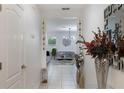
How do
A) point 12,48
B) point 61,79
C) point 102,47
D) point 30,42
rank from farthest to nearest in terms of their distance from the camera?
point 61,79
point 30,42
point 12,48
point 102,47

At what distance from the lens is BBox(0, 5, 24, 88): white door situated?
183 centimetres

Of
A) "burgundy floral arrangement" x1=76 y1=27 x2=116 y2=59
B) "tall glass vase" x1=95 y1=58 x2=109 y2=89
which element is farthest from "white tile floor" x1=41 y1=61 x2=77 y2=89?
"burgundy floral arrangement" x1=76 y1=27 x2=116 y2=59

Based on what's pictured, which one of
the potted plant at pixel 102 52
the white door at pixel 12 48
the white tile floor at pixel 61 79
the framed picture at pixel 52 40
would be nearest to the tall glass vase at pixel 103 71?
the potted plant at pixel 102 52

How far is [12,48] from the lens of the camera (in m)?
2.05

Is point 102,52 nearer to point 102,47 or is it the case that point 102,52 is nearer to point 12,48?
point 102,47

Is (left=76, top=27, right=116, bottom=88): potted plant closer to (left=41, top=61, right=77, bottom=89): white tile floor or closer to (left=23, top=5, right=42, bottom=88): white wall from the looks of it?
(left=41, top=61, right=77, bottom=89): white tile floor

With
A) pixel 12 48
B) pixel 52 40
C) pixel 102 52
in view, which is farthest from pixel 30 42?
pixel 52 40

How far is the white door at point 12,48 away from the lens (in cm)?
183

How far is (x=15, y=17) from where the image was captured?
215 cm

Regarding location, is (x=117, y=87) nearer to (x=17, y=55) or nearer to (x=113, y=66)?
(x=113, y=66)

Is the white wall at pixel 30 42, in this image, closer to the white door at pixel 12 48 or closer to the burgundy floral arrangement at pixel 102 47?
the white door at pixel 12 48

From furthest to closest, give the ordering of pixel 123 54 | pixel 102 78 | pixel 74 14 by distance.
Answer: pixel 74 14 < pixel 102 78 < pixel 123 54
